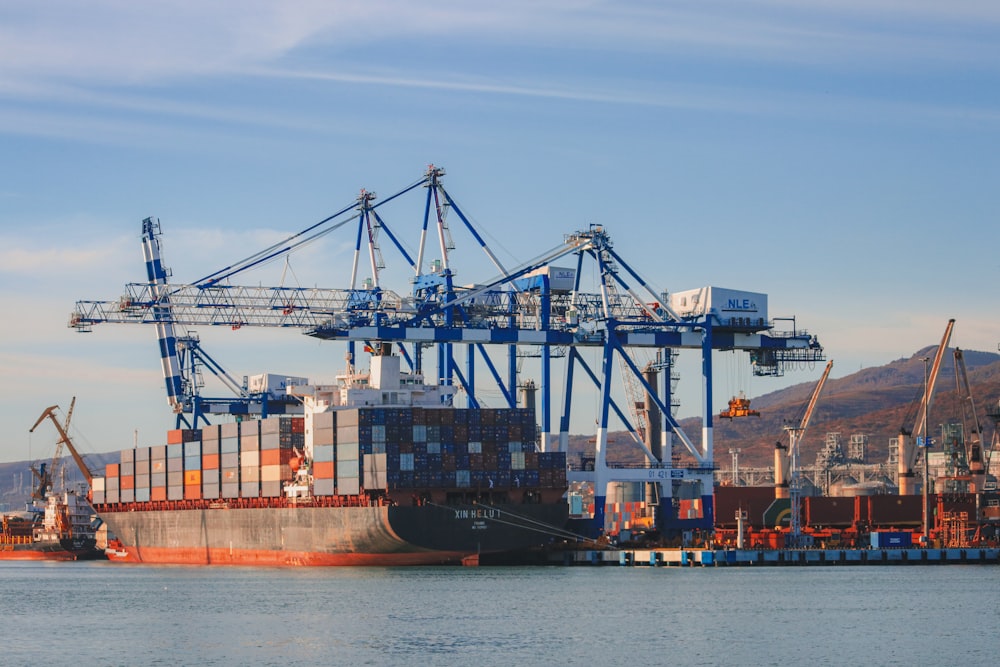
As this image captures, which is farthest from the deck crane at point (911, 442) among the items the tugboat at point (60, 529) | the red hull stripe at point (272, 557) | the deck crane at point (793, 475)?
the tugboat at point (60, 529)

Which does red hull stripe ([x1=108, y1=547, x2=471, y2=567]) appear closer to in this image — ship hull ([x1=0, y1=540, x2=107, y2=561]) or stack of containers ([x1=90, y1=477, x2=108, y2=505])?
stack of containers ([x1=90, y1=477, x2=108, y2=505])

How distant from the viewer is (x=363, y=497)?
245ft

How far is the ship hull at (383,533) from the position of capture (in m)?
73.2

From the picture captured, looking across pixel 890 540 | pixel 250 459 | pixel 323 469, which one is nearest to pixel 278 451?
pixel 250 459

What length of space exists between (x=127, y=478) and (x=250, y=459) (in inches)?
656

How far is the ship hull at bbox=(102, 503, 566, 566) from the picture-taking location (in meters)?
73.2

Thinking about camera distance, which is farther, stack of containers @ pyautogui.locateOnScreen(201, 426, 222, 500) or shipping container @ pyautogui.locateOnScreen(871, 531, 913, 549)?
stack of containers @ pyautogui.locateOnScreen(201, 426, 222, 500)

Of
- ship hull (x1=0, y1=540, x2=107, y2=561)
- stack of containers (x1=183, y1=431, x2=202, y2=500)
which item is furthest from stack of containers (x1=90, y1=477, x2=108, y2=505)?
ship hull (x1=0, y1=540, x2=107, y2=561)

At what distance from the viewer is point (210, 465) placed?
87.4 metres

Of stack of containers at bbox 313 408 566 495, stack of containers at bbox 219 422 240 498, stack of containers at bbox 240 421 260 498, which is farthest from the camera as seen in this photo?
stack of containers at bbox 219 422 240 498

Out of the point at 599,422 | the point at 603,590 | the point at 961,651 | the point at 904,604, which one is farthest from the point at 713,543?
the point at 961,651

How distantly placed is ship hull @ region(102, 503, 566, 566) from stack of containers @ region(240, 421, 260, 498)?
1.12m

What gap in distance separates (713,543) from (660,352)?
18.1 m

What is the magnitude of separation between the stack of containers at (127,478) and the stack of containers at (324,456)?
76.5 feet
